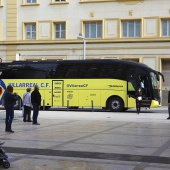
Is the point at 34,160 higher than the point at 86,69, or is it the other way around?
the point at 86,69

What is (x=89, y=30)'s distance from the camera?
40.3 metres

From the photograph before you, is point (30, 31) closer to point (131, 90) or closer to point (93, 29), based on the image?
point (93, 29)

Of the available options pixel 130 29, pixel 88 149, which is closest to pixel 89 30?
pixel 130 29

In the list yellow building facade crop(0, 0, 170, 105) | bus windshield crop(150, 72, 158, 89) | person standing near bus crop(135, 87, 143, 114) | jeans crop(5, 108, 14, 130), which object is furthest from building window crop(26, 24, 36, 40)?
jeans crop(5, 108, 14, 130)

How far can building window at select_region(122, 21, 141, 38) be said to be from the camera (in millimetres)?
39094

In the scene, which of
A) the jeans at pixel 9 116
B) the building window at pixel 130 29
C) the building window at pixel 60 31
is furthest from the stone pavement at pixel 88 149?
the building window at pixel 60 31

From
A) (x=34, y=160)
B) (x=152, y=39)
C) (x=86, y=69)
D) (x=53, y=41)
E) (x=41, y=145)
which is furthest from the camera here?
(x=53, y=41)

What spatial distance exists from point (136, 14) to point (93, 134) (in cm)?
2736

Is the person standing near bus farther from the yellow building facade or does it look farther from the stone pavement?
the yellow building facade

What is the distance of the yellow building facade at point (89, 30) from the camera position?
38281 mm

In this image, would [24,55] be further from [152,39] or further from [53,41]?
[152,39]

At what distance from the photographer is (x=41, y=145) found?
10.8 metres

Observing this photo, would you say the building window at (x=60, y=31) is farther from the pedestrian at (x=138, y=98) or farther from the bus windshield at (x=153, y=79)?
the pedestrian at (x=138, y=98)

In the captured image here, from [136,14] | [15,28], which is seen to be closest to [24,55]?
[15,28]
